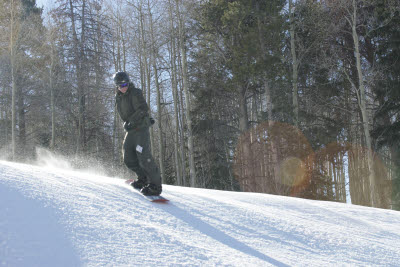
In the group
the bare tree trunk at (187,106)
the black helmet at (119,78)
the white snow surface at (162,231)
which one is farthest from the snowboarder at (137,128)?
the bare tree trunk at (187,106)

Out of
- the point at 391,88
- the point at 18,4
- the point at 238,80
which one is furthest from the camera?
the point at 18,4

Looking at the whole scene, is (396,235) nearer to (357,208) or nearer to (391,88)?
(357,208)

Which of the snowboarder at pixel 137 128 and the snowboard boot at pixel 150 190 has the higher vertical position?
the snowboarder at pixel 137 128

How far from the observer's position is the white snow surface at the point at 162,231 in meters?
2.25

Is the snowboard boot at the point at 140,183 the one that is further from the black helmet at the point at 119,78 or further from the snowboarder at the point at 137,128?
the black helmet at the point at 119,78

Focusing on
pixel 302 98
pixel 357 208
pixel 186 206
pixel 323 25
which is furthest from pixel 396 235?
pixel 302 98

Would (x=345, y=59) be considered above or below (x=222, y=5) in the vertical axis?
below

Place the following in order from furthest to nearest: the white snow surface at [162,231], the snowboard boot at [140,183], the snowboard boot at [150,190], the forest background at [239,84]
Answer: the forest background at [239,84], the snowboard boot at [140,183], the snowboard boot at [150,190], the white snow surface at [162,231]

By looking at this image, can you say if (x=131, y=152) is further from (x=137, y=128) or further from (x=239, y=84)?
(x=239, y=84)

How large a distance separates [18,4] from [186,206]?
71.1 ft

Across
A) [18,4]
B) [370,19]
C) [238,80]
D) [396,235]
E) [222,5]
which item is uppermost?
[18,4]

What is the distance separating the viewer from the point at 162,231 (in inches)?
114

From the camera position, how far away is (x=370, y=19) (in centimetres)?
1423

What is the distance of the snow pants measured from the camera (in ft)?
13.8
